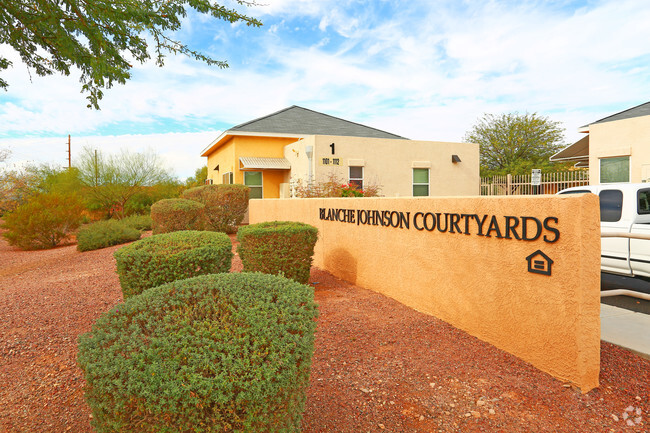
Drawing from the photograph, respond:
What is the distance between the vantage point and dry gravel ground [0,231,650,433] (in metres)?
2.80

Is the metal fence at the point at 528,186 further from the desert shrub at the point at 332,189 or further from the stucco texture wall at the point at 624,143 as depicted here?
the desert shrub at the point at 332,189

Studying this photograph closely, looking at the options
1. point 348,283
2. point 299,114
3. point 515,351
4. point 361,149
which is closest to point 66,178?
point 299,114

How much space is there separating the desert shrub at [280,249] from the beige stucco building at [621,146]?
49.0 ft

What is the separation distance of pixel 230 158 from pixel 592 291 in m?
17.6

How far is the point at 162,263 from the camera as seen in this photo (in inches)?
178

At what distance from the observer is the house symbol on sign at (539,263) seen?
3.42 m

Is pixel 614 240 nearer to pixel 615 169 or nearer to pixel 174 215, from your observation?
pixel 174 215

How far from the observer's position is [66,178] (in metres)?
29.6

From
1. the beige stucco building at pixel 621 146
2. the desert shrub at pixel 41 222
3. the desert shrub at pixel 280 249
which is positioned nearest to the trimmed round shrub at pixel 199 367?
the desert shrub at pixel 280 249

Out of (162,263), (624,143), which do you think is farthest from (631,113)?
(162,263)

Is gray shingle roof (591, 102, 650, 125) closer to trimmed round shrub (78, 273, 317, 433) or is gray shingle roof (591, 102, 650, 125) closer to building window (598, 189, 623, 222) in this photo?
building window (598, 189, 623, 222)

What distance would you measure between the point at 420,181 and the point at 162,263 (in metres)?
15.4

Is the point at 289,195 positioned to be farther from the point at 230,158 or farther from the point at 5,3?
the point at 5,3

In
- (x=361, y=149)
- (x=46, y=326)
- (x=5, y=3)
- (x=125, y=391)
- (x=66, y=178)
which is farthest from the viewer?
(x=66, y=178)
